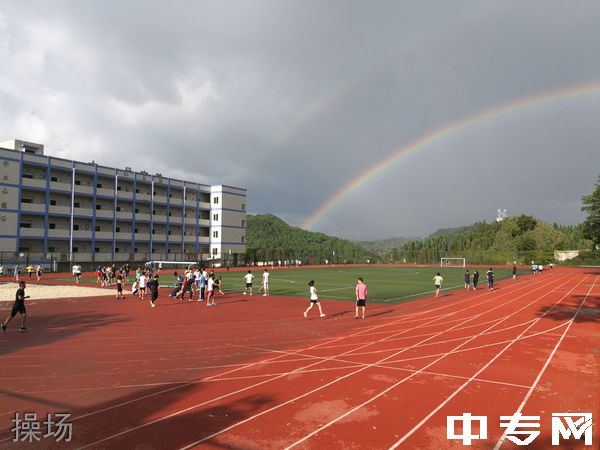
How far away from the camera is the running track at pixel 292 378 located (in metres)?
6.27

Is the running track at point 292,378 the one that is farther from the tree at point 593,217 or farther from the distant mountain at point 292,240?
the distant mountain at point 292,240

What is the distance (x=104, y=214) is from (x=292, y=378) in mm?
57413

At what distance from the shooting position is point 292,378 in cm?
889

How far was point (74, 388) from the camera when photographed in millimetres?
8305

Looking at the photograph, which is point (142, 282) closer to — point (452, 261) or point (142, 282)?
point (142, 282)

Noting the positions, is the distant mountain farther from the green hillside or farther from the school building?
the school building

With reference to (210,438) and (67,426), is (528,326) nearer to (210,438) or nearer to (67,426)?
(210,438)

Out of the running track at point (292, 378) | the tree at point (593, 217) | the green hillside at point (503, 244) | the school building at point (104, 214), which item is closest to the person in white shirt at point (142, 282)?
the running track at point (292, 378)

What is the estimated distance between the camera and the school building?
49.0 m

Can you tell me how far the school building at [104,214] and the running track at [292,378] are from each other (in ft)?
131

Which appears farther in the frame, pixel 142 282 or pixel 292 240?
pixel 292 240

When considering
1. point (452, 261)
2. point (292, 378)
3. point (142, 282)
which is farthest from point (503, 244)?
point (292, 378)

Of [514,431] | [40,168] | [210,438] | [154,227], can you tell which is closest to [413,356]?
[514,431]

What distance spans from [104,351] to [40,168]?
2006 inches
